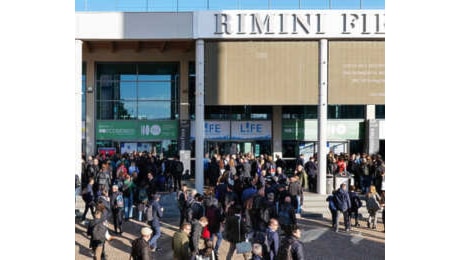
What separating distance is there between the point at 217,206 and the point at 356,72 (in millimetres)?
10650

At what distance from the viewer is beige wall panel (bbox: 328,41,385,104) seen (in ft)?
55.9

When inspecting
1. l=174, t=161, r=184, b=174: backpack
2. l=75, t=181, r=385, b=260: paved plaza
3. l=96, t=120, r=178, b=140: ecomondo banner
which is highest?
l=96, t=120, r=178, b=140: ecomondo banner

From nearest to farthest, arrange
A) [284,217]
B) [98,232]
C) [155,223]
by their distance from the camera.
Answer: [98,232]
[155,223]
[284,217]

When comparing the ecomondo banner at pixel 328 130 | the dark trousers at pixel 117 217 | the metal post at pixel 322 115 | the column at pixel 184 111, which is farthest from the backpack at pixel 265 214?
the ecomondo banner at pixel 328 130

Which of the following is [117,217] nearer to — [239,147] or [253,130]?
[239,147]

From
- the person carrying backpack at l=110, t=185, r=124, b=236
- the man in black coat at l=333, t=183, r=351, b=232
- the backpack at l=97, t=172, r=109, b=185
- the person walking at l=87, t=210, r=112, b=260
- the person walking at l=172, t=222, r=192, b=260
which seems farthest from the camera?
the backpack at l=97, t=172, r=109, b=185

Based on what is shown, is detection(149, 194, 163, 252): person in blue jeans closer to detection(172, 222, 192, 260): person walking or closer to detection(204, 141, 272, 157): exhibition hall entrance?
detection(172, 222, 192, 260): person walking

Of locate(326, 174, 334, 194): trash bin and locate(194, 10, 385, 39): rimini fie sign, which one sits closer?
locate(194, 10, 385, 39): rimini fie sign

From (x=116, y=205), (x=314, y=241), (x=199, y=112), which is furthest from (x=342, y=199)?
(x=199, y=112)

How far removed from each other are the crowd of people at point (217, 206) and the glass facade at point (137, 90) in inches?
271

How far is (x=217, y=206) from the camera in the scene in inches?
374

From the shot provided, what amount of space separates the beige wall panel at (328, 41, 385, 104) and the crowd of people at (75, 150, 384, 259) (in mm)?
2997

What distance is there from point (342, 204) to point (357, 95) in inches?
287

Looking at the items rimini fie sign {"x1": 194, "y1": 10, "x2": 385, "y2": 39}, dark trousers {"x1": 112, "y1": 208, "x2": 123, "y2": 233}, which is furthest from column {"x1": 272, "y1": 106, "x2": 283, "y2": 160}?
dark trousers {"x1": 112, "y1": 208, "x2": 123, "y2": 233}
